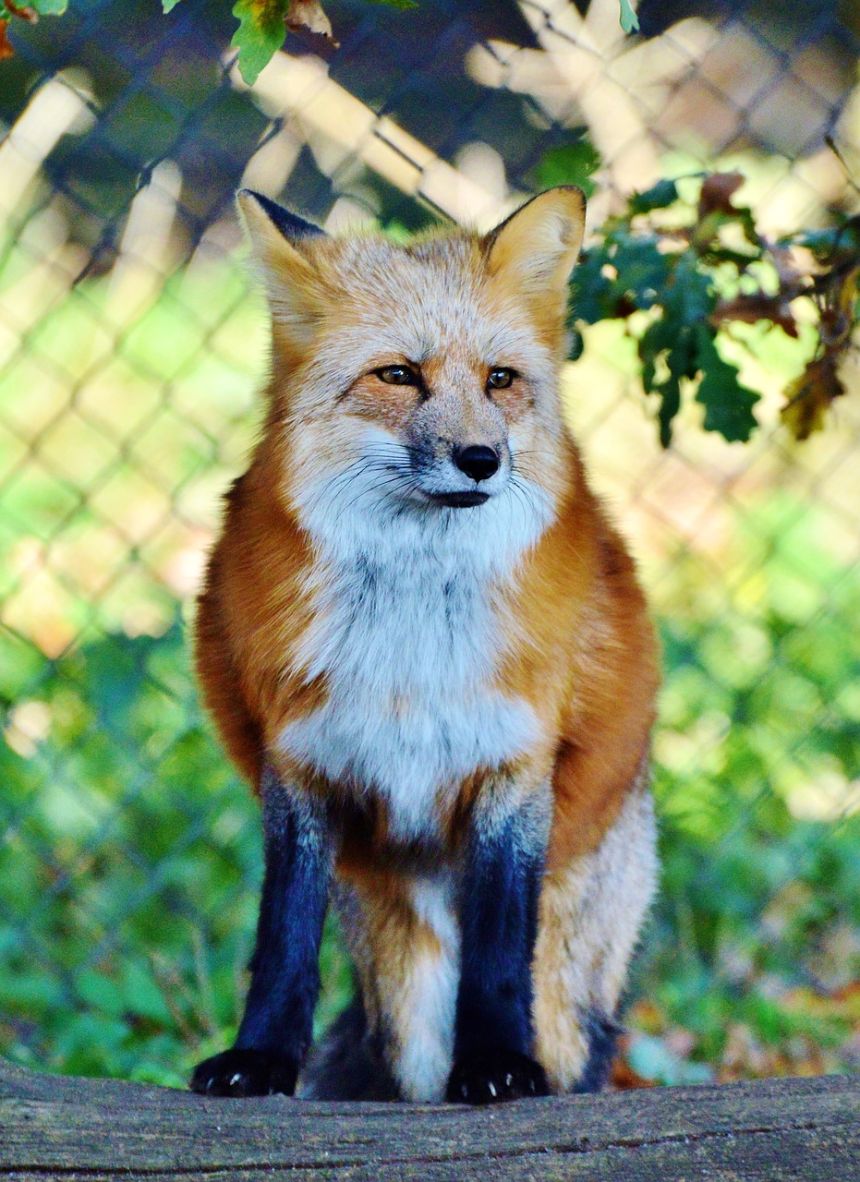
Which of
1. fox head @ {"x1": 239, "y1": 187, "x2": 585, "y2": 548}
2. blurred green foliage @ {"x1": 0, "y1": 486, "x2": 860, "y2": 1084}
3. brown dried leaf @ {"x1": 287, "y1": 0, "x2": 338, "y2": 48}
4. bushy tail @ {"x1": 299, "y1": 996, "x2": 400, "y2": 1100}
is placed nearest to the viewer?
brown dried leaf @ {"x1": 287, "y1": 0, "x2": 338, "y2": 48}

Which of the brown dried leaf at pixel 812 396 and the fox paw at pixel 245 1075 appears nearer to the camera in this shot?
the fox paw at pixel 245 1075

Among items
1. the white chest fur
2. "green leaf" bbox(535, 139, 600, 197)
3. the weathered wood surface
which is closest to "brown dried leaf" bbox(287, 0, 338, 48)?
the white chest fur

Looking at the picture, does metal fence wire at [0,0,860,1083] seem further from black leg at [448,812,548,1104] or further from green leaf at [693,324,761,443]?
black leg at [448,812,548,1104]

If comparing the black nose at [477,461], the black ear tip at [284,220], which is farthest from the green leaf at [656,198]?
the black nose at [477,461]

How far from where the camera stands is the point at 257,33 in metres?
1.67

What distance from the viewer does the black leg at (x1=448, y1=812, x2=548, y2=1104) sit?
6.58 ft

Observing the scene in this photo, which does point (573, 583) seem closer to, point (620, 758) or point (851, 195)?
point (620, 758)

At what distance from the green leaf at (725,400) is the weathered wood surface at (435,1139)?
1297 mm

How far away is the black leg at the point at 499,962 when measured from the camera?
6.58ft

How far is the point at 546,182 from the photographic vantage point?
8.88 ft

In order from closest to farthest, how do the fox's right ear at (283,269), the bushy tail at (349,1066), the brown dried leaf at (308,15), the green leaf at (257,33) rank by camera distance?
the green leaf at (257,33)
the brown dried leaf at (308,15)
the fox's right ear at (283,269)
the bushy tail at (349,1066)

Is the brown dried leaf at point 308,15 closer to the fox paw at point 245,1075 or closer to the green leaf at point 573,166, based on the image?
the green leaf at point 573,166

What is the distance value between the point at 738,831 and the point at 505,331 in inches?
83.9

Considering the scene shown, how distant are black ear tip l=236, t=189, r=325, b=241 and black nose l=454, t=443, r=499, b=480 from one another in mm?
530
